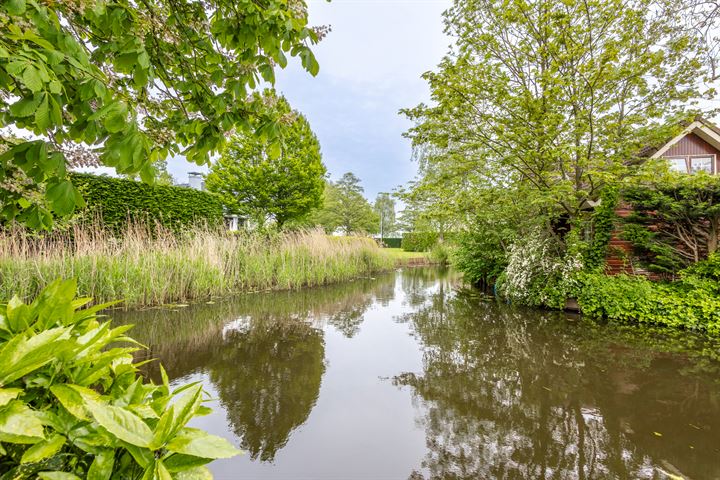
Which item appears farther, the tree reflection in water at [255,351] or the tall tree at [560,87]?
the tall tree at [560,87]

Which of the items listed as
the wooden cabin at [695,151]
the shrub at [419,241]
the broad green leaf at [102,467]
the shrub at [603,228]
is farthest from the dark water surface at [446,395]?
the shrub at [419,241]

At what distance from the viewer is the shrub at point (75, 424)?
0.58 m

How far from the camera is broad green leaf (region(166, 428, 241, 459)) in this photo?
2.13 feet

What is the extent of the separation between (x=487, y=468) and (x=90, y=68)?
2.68 m

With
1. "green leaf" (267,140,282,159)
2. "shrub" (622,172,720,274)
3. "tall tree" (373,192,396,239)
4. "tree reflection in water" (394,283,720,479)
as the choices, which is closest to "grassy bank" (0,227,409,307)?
"tree reflection in water" (394,283,720,479)

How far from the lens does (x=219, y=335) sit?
400cm

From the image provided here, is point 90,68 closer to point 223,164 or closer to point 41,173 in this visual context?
point 41,173

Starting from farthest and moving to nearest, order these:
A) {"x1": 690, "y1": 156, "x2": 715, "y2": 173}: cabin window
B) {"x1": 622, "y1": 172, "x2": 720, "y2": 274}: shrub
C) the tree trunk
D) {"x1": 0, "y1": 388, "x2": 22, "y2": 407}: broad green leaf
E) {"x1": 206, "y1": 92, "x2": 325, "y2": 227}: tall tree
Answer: {"x1": 206, "y1": 92, "x2": 325, "y2": 227}: tall tree
{"x1": 690, "y1": 156, "x2": 715, "y2": 173}: cabin window
the tree trunk
{"x1": 622, "y1": 172, "x2": 720, "y2": 274}: shrub
{"x1": 0, "y1": 388, "x2": 22, "y2": 407}: broad green leaf

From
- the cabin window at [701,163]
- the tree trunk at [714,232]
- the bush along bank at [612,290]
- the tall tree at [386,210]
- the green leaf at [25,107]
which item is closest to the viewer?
the green leaf at [25,107]

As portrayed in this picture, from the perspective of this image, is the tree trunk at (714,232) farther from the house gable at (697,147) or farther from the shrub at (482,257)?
the house gable at (697,147)

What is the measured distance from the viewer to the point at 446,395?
2674 millimetres

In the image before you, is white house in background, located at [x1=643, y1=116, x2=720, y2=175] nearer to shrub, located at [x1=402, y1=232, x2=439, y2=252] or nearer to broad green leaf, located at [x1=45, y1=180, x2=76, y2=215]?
shrub, located at [x1=402, y1=232, x2=439, y2=252]

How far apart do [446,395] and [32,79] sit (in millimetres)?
3063

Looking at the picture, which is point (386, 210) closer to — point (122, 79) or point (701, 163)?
point (701, 163)
